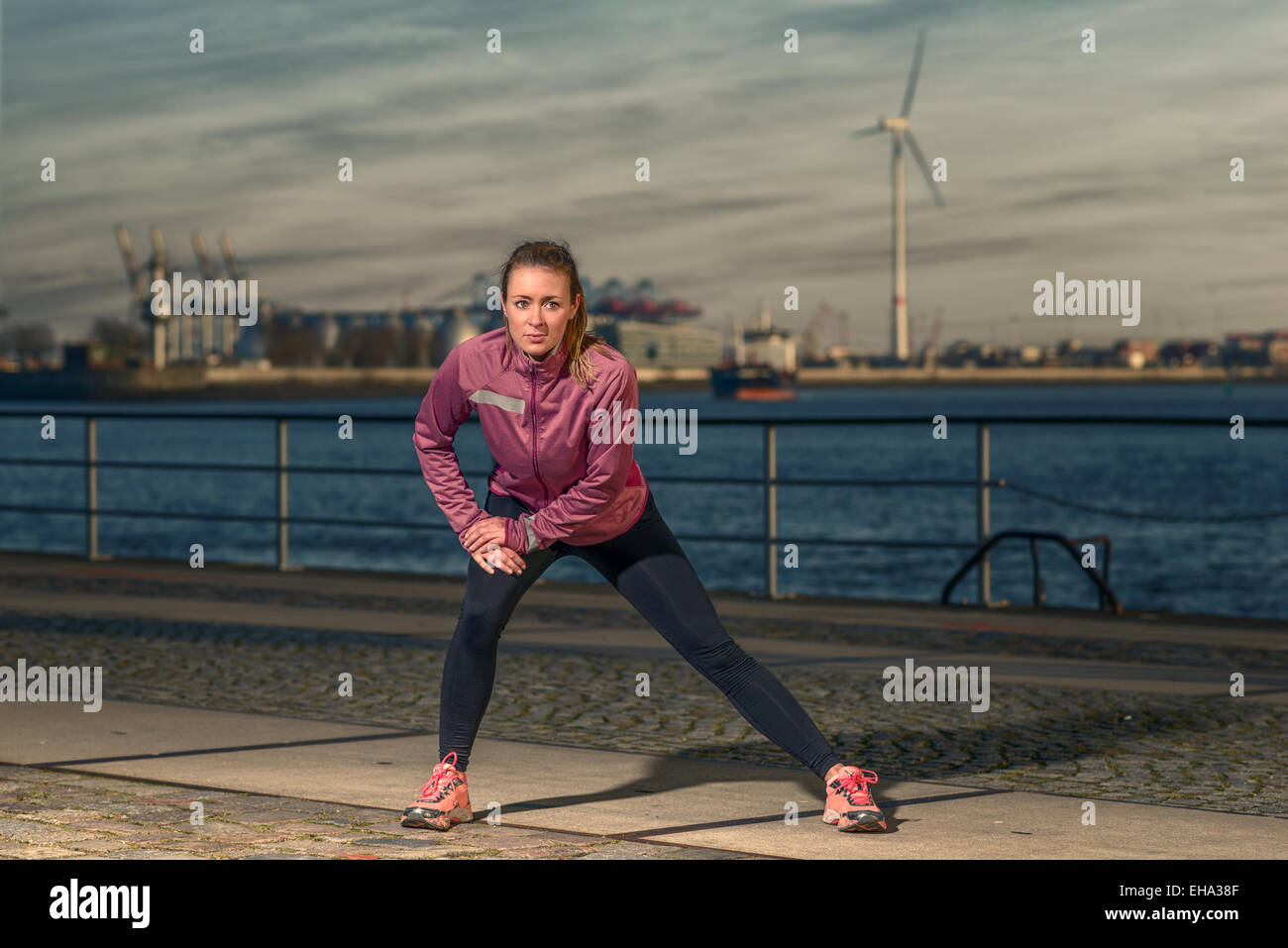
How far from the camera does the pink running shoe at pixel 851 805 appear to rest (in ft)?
17.3

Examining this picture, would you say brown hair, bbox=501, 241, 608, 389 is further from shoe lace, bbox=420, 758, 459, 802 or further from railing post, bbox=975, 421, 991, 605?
railing post, bbox=975, 421, 991, 605

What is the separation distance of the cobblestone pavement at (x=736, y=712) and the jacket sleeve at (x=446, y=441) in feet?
6.23

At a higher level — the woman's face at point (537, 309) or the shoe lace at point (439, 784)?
the woman's face at point (537, 309)

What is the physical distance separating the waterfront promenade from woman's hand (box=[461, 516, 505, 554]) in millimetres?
851


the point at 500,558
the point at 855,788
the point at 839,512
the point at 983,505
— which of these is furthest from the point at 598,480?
the point at 839,512

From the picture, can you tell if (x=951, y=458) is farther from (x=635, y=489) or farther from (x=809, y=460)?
(x=635, y=489)

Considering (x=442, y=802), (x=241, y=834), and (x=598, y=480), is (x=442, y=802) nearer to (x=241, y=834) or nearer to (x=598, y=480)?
(x=241, y=834)

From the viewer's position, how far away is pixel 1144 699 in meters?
8.12

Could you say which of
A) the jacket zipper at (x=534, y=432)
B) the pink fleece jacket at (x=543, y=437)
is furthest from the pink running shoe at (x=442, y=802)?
the jacket zipper at (x=534, y=432)

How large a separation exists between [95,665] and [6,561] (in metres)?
6.66

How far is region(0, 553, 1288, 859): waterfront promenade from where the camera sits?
17.3 feet

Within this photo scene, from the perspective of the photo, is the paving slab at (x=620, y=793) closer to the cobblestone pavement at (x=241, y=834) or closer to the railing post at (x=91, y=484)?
the cobblestone pavement at (x=241, y=834)

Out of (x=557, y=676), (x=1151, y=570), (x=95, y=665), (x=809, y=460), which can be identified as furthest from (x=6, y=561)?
(x=809, y=460)
